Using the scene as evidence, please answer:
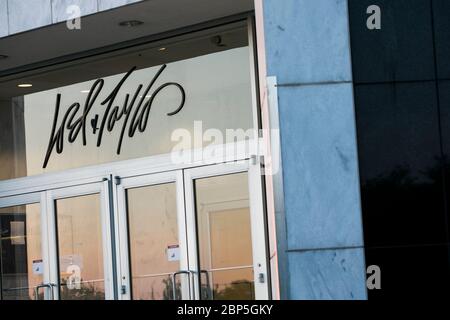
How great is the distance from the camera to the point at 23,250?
12336mm

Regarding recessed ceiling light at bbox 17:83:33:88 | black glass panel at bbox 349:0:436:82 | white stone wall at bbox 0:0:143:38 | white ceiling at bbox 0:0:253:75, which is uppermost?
white stone wall at bbox 0:0:143:38

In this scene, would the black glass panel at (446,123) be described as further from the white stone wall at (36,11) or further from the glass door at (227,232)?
the white stone wall at (36,11)

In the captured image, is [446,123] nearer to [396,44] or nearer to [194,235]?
[396,44]

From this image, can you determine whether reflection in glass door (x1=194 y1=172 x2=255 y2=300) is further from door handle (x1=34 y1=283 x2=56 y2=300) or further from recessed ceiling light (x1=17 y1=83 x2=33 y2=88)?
recessed ceiling light (x1=17 y1=83 x2=33 y2=88)

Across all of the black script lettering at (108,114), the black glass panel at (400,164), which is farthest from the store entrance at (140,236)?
the black glass panel at (400,164)

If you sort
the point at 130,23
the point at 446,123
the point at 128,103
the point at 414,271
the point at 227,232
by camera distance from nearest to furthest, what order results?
the point at 414,271 < the point at 446,123 < the point at 130,23 < the point at 227,232 < the point at 128,103

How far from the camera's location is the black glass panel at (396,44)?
7.95 metres

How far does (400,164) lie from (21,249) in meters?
6.10

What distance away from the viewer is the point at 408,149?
7863 millimetres

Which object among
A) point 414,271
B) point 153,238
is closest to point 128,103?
point 153,238

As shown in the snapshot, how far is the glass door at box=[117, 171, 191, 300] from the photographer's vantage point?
10.8 meters

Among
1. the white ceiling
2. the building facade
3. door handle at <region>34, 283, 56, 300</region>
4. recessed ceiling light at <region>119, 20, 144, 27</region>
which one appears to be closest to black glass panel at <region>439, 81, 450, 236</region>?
the building facade

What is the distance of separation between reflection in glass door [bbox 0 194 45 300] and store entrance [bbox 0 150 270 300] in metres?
0.01
